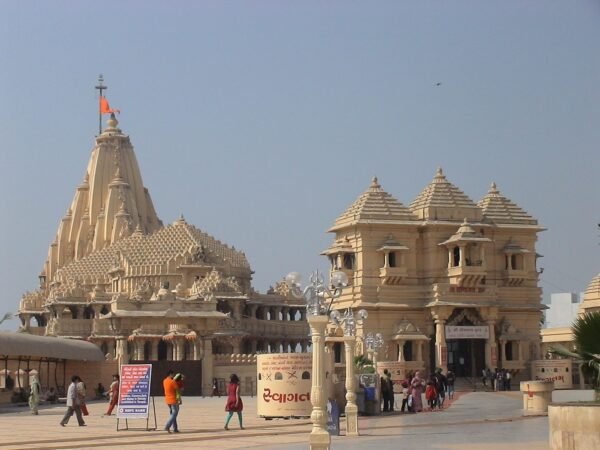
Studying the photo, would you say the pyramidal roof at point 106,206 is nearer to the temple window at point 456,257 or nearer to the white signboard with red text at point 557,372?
the temple window at point 456,257

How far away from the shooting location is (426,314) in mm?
65562

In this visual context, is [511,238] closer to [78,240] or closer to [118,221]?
[118,221]

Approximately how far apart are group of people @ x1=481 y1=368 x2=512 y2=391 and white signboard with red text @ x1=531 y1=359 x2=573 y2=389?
1.57 metres

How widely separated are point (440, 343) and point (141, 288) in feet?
73.8

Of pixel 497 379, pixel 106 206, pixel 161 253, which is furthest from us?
pixel 106 206

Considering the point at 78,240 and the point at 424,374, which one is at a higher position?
the point at 78,240

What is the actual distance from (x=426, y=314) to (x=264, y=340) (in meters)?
24.4

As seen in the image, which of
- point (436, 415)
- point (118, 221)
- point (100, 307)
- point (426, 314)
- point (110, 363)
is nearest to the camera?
point (436, 415)

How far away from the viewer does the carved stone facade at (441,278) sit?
64.5 meters

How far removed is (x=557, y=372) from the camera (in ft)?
204

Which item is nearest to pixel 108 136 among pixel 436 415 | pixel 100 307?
pixel 100 307

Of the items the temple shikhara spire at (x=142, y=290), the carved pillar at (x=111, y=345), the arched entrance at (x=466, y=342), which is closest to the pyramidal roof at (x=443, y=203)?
the arched entrance at (x=466, y=342)

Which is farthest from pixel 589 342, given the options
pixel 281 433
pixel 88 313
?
pixel 88 313

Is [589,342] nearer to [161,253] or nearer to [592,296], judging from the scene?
[592,296]
